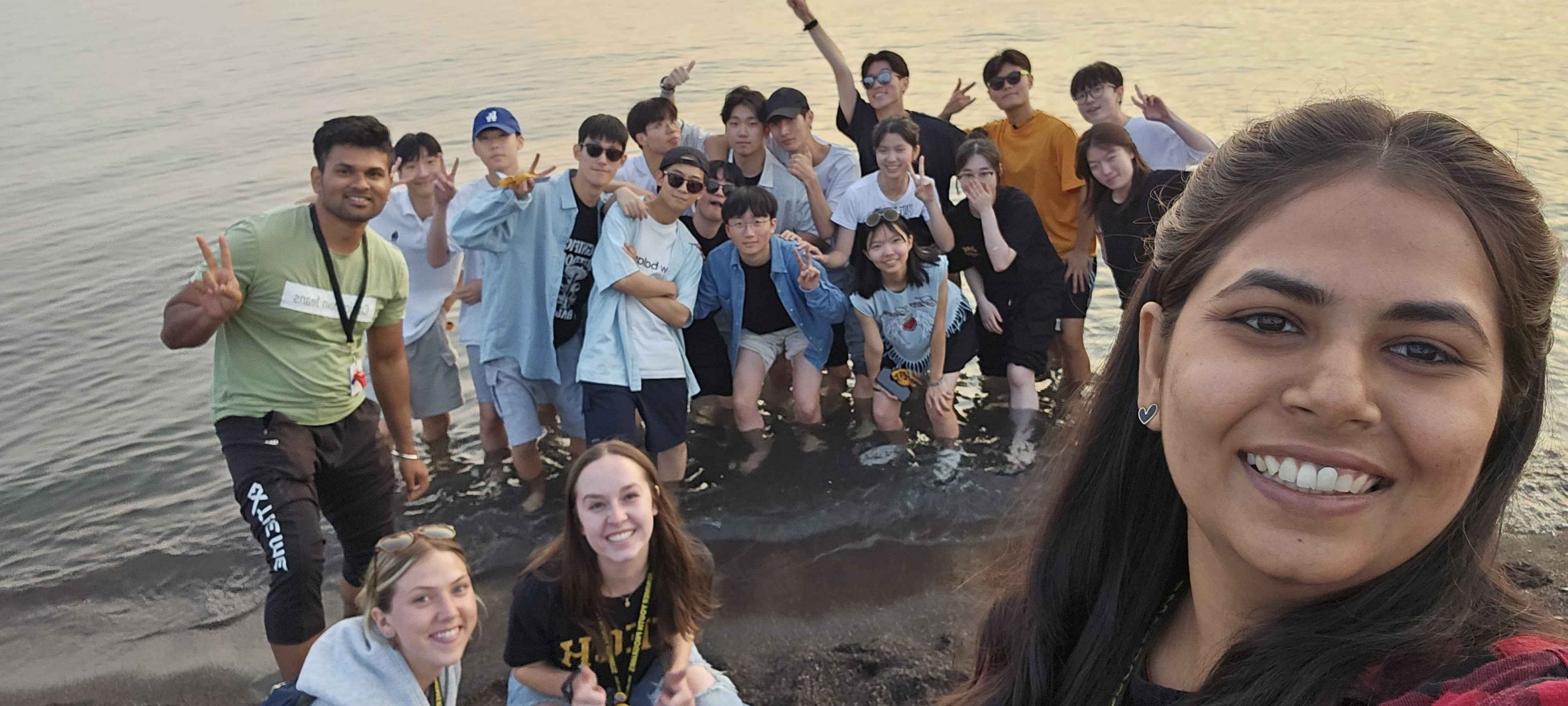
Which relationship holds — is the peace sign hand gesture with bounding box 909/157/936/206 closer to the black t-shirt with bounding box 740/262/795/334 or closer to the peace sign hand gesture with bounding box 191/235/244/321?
the black t-shirt with bounding box 740/262/795/334

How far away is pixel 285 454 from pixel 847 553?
8.77 feet

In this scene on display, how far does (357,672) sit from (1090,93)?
18.9ft

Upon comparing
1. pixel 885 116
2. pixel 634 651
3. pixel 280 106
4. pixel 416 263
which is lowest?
pixel 634 651

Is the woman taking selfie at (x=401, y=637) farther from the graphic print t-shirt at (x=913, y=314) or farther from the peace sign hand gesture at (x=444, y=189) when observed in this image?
the graphic print t-shirt at (x=913, y=314)

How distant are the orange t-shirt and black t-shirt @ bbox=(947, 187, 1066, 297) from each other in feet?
1.60

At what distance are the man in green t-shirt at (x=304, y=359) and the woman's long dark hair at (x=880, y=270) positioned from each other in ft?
8.64

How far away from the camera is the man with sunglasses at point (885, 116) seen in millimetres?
7559

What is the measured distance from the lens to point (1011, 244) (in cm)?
696

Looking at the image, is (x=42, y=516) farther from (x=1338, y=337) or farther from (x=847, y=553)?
(x=1338, y=337)

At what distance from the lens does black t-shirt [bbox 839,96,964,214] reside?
7531 millimetres

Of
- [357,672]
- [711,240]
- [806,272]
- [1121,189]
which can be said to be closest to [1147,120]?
[1121,189]

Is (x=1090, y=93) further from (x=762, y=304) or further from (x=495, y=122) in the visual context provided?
(x=495, y=122)

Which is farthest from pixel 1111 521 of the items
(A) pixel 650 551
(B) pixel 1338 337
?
(A) pixel 650 551

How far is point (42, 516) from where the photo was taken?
7.22m
